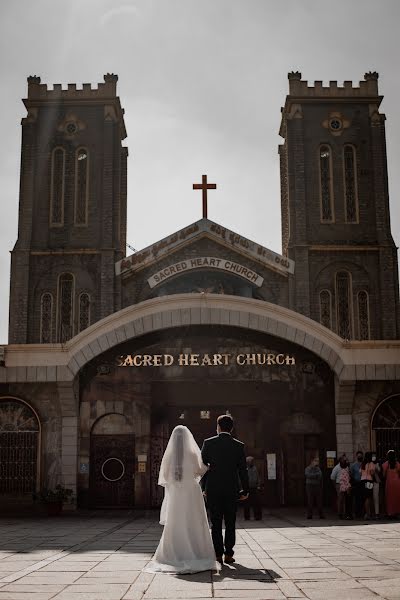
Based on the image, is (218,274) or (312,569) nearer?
(312,569)

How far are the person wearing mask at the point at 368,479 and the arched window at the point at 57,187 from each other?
68.8ft

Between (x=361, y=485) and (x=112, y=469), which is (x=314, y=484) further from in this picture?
(x=112, y=469)

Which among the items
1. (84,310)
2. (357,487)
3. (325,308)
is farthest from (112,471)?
(325,308)

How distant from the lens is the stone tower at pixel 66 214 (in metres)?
33.8

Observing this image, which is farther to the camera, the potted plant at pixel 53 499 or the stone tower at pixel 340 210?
the stone tower at pixel 340 210

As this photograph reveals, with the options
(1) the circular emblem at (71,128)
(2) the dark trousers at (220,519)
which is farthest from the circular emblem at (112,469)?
(1) the circular emblem at (71,128)

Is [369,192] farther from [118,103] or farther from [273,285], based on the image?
[118,103]

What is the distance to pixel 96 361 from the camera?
21594 mm

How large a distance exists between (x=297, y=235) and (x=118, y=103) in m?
10.7

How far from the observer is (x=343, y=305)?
33.9m

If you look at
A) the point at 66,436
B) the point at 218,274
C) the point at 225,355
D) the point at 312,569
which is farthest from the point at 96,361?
the point at 312,569

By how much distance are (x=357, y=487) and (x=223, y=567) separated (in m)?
10.3

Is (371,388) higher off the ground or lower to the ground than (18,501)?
higher

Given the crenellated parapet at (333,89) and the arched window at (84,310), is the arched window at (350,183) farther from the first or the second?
the arched window at (84,310)
